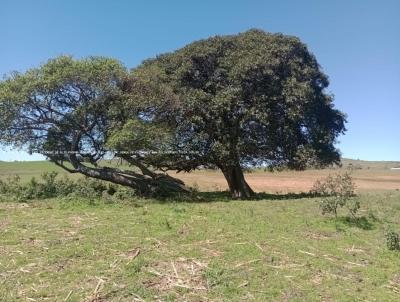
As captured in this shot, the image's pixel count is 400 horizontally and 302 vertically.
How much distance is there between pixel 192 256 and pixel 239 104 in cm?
1008

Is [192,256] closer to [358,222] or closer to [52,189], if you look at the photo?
[358,222]

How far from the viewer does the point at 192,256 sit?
8711 mm

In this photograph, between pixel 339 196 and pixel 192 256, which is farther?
pixel 339 196

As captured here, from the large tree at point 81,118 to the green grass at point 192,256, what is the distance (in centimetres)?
411

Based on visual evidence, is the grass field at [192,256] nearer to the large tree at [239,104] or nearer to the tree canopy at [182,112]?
the tree canopy at [182,112]

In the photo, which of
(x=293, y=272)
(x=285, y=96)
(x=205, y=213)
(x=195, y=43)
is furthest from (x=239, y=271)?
(x=195, y=43)

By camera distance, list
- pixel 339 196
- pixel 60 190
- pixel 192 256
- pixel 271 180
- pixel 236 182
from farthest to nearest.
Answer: pixel 271 180, pixel 236 182, pixel 60 190, pixel 339 196, pixel 192 256

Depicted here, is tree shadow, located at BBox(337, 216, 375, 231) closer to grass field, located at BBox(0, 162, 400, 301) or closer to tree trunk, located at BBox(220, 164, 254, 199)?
grass field, located at BBox(0, 162, 400, 301)

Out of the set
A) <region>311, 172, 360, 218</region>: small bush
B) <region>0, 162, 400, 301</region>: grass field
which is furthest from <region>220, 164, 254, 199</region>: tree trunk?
<region>0, 162, 400, 301</region>: grass field

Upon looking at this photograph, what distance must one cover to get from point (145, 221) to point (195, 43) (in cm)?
981

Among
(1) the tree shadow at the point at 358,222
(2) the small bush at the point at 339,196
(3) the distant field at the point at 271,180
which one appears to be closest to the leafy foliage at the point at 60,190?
(3) the distant field at the point at 271,180

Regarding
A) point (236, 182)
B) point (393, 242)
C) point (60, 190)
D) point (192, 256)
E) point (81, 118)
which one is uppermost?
point (81, 118)

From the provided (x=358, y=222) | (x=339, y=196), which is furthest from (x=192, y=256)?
(x=339, y=196)

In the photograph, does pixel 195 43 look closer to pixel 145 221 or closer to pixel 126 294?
pixel 145 221
